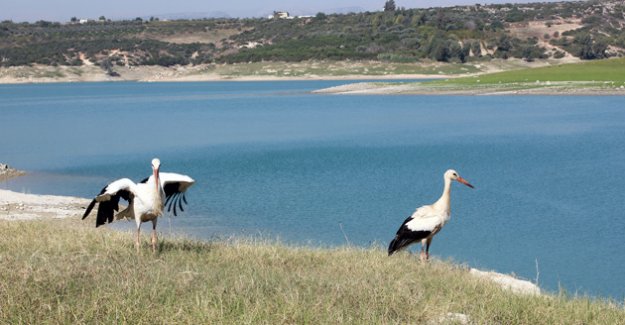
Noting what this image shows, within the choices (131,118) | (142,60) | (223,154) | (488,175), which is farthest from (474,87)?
(142,60)

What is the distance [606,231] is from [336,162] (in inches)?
575

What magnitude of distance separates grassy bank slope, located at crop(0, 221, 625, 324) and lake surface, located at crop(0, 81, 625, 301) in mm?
3806

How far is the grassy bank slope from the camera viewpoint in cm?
805

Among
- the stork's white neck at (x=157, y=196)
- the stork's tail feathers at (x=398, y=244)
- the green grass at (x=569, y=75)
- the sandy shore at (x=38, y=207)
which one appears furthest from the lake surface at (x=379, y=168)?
→ the green grass at (x=569, y=75)

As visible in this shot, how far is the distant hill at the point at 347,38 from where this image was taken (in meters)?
114

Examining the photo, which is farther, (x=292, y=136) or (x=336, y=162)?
(x=292, y=136)

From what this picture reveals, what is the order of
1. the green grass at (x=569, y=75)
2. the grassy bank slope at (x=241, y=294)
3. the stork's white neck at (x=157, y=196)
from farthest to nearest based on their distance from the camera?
the green grass at (x=569, y=75), the stork's white neck at (x=157, y=196), the grassy bank slope at (x=241, y=294)

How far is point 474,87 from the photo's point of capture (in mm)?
73062

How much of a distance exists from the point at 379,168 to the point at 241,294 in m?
22.4

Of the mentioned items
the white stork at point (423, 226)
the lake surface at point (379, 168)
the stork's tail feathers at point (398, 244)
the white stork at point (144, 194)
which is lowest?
the lake surface at point (379, 168)

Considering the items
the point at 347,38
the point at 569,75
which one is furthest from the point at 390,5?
the point at 569,75

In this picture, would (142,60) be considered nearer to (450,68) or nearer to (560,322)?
(450,68)

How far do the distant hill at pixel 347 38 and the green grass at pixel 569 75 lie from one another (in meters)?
29.2

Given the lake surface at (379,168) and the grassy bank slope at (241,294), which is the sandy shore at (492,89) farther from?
the grassy bank slope at (241,294)
